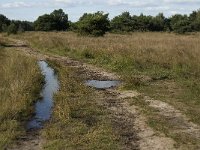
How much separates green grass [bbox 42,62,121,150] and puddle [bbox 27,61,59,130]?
20 centimetres

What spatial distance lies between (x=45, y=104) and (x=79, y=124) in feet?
8.39

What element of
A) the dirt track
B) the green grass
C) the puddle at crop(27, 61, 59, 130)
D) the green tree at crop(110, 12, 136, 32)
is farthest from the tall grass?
the green tree at crop(110, 12, 136, 32)

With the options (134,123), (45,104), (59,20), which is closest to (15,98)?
(45,104)

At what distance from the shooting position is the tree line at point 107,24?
37844 mm

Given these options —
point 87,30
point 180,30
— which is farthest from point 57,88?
point 180,30

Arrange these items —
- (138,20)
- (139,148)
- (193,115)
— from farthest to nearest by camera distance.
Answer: (138,20)
(193,115)
(139,148)

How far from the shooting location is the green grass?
24.6 feet

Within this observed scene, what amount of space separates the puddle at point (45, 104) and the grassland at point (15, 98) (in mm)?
188

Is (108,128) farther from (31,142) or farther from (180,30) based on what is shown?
(180,30)

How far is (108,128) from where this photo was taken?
8.45 meters

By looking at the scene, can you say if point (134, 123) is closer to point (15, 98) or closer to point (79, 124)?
point (79, 124)

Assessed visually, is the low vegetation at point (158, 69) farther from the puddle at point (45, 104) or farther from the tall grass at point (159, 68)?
the puddle at point (45, 104)

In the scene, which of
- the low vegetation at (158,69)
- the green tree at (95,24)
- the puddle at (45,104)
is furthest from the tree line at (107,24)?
the puddle at (45,104)

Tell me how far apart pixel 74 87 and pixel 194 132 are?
5.48 meters
